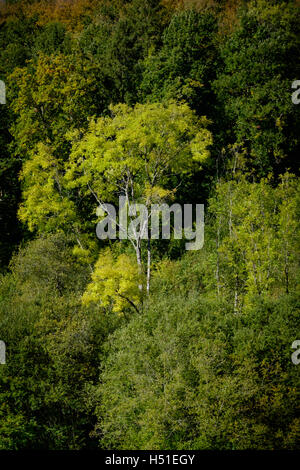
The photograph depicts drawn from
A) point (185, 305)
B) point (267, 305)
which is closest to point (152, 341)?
point (185, 305)

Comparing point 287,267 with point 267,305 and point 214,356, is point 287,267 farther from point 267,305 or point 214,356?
point 214,356

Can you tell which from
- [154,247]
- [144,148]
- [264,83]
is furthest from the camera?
[264,83]

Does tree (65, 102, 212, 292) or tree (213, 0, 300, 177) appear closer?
tree (65, 102, 212, 292)

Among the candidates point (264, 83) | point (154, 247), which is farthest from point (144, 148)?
point (264, 83)

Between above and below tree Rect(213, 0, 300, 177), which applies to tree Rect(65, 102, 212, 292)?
below

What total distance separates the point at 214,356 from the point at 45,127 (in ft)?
69.9

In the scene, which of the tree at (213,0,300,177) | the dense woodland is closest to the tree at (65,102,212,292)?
the dense woodland

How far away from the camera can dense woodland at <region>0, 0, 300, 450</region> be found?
54.9 ft

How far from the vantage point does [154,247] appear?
28125mm

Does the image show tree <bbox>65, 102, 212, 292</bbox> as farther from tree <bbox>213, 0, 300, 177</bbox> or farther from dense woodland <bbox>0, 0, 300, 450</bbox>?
tree <bbox>213, 0, 300, 177</bbox>

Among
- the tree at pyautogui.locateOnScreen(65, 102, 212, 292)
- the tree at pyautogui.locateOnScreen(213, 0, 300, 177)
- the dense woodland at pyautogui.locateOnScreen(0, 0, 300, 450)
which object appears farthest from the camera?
the tree at pyautogui.locateOnScreen(213, 0, 300, 177)

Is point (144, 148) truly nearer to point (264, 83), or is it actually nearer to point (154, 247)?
point (154, 247)

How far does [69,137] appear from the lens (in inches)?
1040
